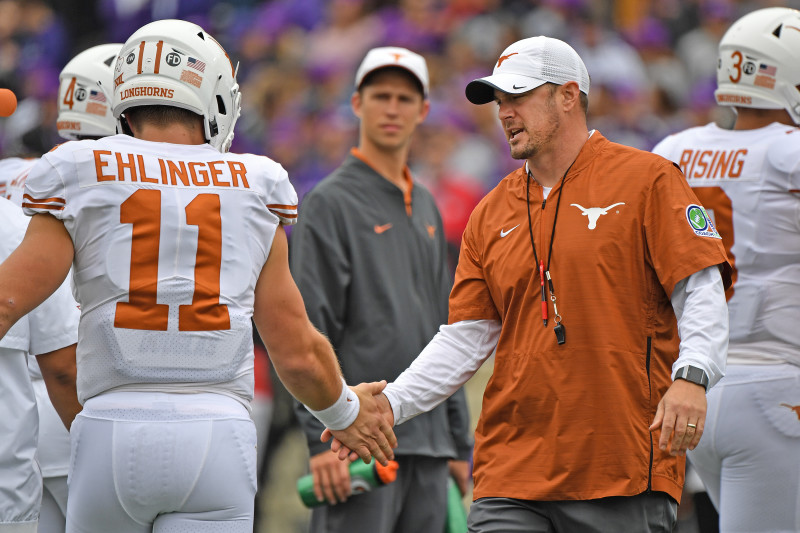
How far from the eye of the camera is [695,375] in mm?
3775

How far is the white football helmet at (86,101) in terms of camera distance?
5535mm

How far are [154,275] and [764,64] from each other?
304cm

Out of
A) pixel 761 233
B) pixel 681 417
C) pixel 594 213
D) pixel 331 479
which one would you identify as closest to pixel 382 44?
pixel 331 479

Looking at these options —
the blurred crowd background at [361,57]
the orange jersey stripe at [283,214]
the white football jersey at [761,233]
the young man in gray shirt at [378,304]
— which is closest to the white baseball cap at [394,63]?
the young man in gray shirt at [378,304]

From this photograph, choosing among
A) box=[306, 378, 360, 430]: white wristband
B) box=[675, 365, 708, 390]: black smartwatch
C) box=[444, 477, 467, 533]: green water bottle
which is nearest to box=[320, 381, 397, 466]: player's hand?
box=[306, 378, 360, 430]: white wristband

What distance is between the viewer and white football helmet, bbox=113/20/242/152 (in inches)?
152

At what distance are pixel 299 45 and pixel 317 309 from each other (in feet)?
21.4

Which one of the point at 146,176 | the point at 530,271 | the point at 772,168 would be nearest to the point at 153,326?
the point at 146,176

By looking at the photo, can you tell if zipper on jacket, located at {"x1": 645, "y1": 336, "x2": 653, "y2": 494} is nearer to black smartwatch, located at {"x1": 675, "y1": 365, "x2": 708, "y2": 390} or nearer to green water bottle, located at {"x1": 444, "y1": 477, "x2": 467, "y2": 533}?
black smartwatch, located at {"x1": 675, "y1": 365, "x2": 708, "y2": 390}

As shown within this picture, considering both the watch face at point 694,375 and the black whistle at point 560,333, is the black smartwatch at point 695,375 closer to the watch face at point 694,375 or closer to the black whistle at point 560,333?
the watch face at point 694,375

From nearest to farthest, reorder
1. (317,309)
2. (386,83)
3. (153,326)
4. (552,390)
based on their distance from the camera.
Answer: (153,326)
(552,390)
(317,309)
(386,83)

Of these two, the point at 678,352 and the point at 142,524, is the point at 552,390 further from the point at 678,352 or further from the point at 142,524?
the point at 142,524

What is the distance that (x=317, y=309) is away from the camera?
18.2ft

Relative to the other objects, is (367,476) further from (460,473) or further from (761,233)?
(761,233)
